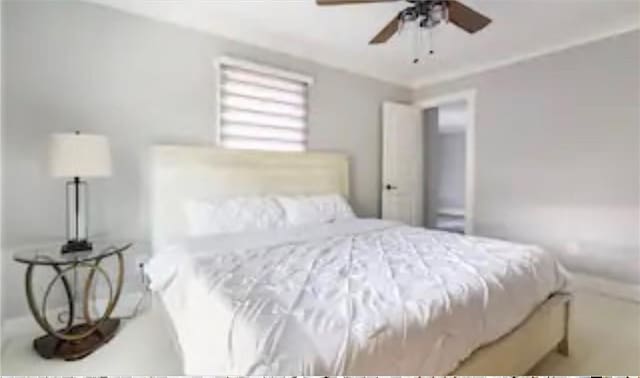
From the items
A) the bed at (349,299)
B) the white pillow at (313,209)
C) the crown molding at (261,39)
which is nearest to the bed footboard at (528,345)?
the bed at (349,299)

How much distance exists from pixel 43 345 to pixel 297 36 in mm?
3093

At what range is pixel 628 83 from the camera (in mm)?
2932

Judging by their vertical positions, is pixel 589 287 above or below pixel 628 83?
below

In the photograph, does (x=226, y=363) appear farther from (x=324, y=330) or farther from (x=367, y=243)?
(x=367, y=243)

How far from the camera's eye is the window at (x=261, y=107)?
3084 millimetres

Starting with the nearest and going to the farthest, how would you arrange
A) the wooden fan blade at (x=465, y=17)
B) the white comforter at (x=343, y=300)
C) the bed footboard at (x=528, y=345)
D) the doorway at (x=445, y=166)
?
1. the white comforter at (x=343, y=300)
2. the bed footboard at (x=528, y=345)
3. the wooden fan blade at (x=465, y=17)
4. the doorway at (x=445, y=166)

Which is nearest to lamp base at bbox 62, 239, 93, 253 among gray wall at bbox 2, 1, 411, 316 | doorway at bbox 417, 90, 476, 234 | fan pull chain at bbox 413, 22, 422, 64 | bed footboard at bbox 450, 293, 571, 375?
gray wall at bbox 2, 1, 411, 316

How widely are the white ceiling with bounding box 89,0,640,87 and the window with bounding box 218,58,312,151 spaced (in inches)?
11.3

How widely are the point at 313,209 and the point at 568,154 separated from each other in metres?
2.62

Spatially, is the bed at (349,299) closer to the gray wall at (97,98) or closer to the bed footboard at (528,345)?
the bed footboard at (528,345)

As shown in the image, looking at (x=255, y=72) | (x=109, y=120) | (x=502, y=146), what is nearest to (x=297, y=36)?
(x=255, y=72)

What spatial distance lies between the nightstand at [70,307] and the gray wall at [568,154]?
12.6ft

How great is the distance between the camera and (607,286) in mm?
3057

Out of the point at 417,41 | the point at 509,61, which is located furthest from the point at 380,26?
the point at 509,61
